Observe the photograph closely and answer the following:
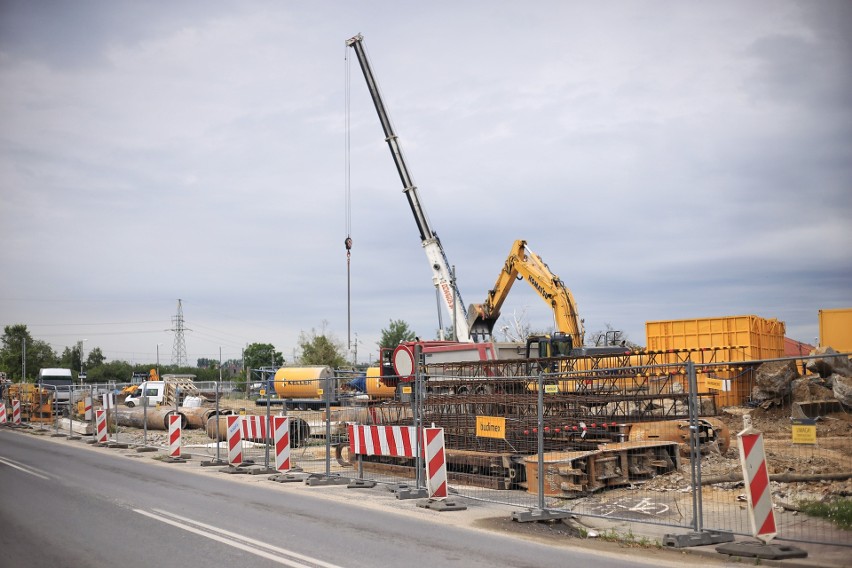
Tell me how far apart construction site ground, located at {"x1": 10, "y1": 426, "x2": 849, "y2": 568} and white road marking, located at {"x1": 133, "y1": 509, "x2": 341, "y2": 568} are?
3096mm

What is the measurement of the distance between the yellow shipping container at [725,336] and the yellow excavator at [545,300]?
428 centimetres

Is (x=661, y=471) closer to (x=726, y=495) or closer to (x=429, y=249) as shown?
(x=726, y=495)

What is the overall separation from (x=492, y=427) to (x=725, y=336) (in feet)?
62.7

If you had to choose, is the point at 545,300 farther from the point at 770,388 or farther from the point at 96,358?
the point at 96,358

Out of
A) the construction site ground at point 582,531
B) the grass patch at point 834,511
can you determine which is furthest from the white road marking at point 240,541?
the grass patch at point 834,511

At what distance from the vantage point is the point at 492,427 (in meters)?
13.3

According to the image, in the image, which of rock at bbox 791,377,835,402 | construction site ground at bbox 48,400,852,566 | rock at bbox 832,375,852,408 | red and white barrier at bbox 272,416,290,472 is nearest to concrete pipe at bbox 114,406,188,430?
red and white barrier at bbox 272,416,290,472

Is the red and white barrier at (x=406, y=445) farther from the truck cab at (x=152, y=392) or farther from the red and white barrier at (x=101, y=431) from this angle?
the truck cab at (x=152, y=392)

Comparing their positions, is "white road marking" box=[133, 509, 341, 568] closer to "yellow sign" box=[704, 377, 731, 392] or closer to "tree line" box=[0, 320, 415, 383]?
"yellow sign" box=[704, 377, 731, 392]

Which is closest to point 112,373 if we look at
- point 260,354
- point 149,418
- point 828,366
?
point 260,354

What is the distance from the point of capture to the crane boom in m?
36.6

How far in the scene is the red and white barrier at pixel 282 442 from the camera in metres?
17.2

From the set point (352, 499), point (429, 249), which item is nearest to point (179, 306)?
point (429, 249)

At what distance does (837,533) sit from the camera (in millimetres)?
8805
